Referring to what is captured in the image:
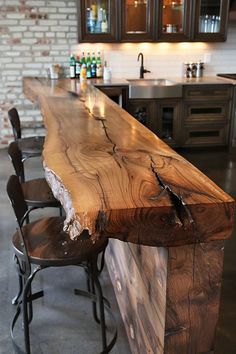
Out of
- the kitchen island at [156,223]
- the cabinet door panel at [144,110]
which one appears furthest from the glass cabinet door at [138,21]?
the kitchen island at [156,223]

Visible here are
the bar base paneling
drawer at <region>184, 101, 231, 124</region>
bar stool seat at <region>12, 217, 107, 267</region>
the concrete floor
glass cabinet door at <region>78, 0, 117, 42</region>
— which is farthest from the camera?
drawer at <region>184, 101, 231, 124</region>

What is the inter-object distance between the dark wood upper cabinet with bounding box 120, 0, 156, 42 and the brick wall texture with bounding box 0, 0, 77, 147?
0.68m

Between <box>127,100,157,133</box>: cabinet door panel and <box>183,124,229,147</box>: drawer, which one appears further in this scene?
<box>183,124,229,147</box>: drawer

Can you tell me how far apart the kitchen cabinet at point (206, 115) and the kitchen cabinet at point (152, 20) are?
0.72 m

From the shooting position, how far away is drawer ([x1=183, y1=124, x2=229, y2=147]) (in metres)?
5.38

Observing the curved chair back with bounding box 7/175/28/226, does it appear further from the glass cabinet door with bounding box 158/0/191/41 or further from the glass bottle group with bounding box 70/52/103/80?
the glass cabinet door with bounding box 158/0/191/41

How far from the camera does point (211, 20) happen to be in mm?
5301

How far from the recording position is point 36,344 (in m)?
2.03

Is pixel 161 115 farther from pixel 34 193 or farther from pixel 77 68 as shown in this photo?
pixel 34 193

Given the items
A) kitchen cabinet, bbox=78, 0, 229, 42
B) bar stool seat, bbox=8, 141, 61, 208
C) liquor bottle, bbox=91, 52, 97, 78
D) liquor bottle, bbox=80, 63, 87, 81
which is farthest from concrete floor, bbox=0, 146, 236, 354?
kitchen cabinet, bbox=78, 0, 229, 42

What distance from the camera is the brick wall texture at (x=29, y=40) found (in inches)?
202

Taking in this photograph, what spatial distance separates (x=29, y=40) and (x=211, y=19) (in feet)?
7.89

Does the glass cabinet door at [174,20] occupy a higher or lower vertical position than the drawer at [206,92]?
higher

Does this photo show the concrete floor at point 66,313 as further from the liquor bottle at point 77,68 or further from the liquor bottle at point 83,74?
the liquor bottle at point 77,68
